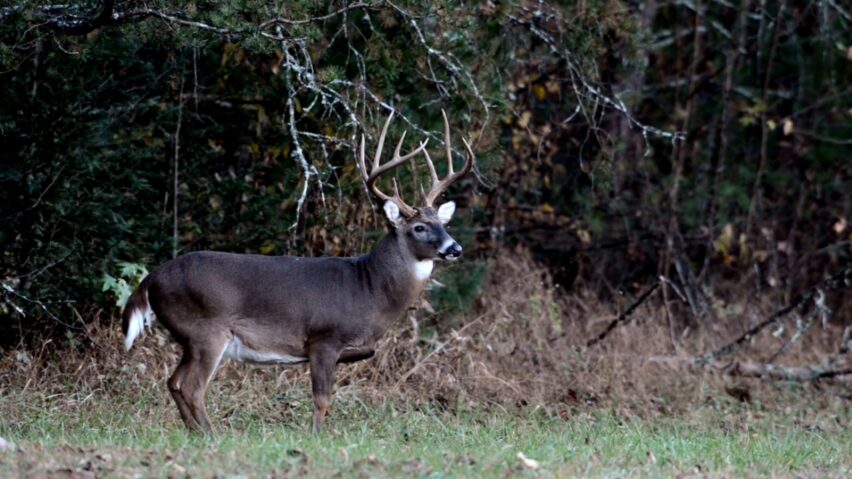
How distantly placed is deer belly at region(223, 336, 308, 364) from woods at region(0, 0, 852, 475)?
2.62 feet

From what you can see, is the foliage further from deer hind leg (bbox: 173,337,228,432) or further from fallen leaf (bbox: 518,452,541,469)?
fallen leaf (bbox: 518,452,541,469)

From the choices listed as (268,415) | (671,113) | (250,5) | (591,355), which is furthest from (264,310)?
(671,113)

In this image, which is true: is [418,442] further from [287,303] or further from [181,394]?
[181,394]

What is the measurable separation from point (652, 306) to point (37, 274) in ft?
21.1

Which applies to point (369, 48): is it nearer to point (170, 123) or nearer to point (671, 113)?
point (170, 123)

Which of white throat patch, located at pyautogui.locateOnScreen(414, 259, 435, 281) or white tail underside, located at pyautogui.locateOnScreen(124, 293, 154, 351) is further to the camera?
white throat patch, located at pyautogui.locateOnScreen(414, 259, 435, 281)

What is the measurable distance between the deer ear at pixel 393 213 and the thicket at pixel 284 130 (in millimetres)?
744

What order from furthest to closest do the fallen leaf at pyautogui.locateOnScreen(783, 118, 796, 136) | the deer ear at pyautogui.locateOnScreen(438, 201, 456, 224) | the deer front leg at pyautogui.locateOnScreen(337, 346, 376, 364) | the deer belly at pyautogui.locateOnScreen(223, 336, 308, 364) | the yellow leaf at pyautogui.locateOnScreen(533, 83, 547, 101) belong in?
the fallen leaf at pyautogui.locateOnScreen(783, 118, 796, 136) → the yellow leaf at pyautogui.locateOnScreen(533, 83, 547, 101) → the deer ear at pyautogui.locateOnScreen(438, 201, 456, 224) → the deer front leg at pyautogui.locateOnScreen(337, 346, 376, 364) → the deer belly at pyautogui.locateOnScreen(223, 336, 308, 364)

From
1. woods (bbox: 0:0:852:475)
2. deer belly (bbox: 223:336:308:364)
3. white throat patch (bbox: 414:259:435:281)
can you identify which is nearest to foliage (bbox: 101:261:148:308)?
woods (bbox: 0:0:852:475)

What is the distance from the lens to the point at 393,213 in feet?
26.9

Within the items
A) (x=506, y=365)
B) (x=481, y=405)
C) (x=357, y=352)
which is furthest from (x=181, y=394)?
(x=506, y=365)

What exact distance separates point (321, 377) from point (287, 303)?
494 mm

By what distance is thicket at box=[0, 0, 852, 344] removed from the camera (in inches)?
341

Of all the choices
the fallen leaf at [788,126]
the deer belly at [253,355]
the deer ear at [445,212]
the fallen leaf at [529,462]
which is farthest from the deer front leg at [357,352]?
the fallen leaf at [788,126]
